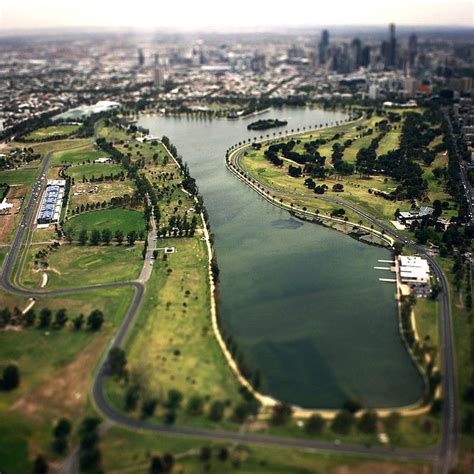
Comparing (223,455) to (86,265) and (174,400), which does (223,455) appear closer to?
(174,400)

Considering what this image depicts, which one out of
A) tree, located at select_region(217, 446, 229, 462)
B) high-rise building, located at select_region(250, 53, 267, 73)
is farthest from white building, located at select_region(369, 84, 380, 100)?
tree, located at select_region(217, 446, 229, 462)

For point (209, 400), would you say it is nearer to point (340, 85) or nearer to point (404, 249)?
point (404, 249)

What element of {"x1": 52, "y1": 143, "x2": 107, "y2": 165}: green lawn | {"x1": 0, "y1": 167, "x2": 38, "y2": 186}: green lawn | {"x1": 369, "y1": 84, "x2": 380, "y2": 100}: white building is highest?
{"x1": 369, "y1": 84, "x2": 380, "y2": 100}: white building

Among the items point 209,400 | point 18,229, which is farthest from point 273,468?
point 18,229

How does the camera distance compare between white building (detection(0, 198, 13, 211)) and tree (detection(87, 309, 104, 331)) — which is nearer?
tree (detection(87, 309, 104, 331))

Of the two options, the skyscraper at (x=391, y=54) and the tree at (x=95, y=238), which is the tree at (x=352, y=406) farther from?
the skyscraper at (x=391, y=54)

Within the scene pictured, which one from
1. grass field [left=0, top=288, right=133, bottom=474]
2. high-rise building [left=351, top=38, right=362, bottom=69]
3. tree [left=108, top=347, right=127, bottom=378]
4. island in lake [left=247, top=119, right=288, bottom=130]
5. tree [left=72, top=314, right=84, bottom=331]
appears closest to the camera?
grass field [left=0, top=288, right=133, bottom=474]

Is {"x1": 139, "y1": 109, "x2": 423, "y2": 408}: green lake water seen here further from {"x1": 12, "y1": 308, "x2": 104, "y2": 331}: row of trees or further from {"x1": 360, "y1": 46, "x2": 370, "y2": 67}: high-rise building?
{"x1": 360, "y1": 46, "x2": 370, "y2": 67}: high-rise building

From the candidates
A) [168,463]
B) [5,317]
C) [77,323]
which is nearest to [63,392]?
[77,323]

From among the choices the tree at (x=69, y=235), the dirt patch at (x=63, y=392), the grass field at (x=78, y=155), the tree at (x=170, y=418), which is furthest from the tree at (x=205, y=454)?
the grass field at (x=78, y=155)
